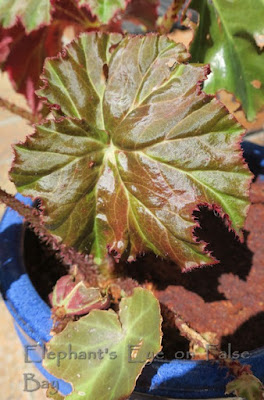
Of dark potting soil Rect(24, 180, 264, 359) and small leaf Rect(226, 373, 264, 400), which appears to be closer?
small leaf Rect(226, 373, 264, 400)

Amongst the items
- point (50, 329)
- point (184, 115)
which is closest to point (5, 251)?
point (50, 329)

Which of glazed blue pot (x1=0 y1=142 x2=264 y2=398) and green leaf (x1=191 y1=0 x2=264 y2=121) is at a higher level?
green leaf (x1=191 y1=0 x2=264 y2=121)

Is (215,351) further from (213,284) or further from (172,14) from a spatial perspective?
(172,14)

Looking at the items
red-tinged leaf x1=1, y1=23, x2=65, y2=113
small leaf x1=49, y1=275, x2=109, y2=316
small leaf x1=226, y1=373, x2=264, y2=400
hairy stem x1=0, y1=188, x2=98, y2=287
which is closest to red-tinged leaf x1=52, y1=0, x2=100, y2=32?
red-tinged leaf x1=1, y1=23, x2=65, y2=113

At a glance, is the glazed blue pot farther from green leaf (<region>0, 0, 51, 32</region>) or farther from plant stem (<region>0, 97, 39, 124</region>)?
green leaf (<region>0, 0, 51, 32</region>)

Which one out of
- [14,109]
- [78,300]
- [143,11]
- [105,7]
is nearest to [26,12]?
[105,7]
